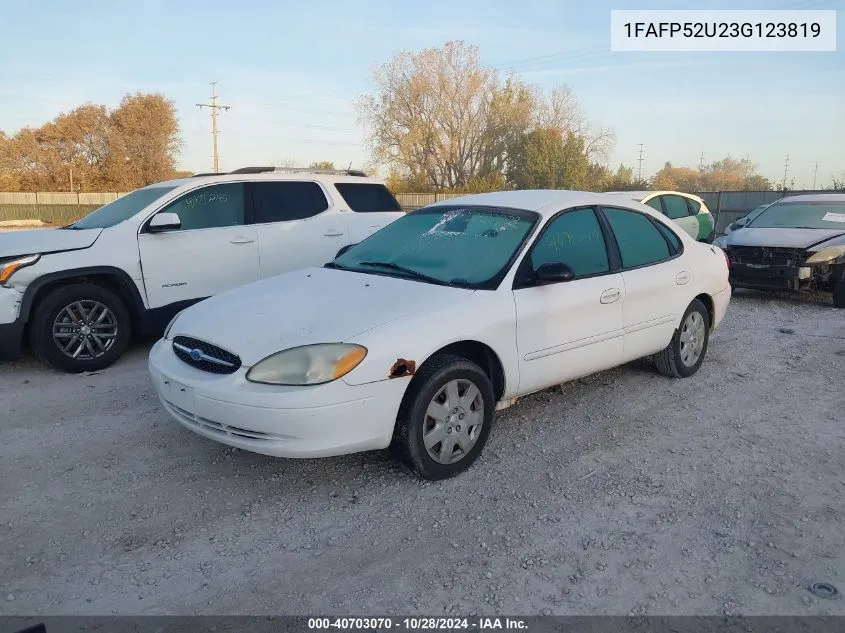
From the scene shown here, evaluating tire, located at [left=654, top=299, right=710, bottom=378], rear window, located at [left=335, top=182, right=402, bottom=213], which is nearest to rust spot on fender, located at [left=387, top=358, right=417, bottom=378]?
tire, located at [left=654, top=299, right=710, bottom=378]

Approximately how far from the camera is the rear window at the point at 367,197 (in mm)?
7688

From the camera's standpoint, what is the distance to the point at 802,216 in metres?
10.1

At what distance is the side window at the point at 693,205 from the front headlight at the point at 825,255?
505 centimetres

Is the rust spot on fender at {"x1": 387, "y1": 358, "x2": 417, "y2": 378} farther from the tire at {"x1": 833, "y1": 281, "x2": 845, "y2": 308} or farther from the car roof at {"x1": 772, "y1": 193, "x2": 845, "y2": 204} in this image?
the car roof at {"x1": 772, "y1": 193, "x2": 845, "y2": 204}

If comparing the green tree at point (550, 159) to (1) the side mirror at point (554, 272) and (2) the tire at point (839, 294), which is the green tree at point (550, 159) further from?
(1) the side mirror at point (554, 272)

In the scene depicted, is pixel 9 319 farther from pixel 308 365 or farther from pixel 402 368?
pixel 402 368

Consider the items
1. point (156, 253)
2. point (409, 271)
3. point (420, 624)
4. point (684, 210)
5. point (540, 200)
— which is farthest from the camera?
point (684, 210)

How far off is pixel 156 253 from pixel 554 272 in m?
3.98

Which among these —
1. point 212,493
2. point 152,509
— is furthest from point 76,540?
point 212,493

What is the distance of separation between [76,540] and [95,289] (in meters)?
3.32

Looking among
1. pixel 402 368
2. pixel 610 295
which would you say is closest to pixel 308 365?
pixel 402 368

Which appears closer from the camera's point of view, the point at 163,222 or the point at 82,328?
the point at 82,328

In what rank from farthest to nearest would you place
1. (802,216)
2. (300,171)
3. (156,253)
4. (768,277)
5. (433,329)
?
(802,216)
(768,277)
(300,171)
(156,253)
(433,329)

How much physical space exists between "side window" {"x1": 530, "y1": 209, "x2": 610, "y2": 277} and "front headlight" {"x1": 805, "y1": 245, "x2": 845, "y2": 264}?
5708 mm
